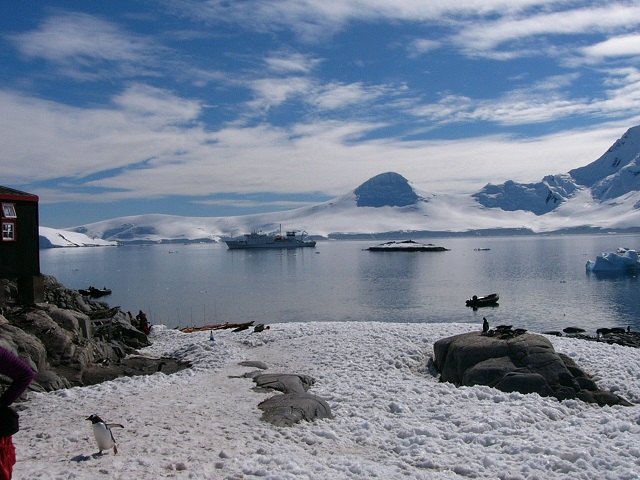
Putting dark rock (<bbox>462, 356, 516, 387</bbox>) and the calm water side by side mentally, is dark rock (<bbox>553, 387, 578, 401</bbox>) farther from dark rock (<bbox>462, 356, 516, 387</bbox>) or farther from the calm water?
the calm water

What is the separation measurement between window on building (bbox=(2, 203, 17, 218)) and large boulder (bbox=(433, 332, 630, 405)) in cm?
1417

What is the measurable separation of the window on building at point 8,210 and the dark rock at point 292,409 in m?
11.8

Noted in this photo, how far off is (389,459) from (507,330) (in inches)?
348

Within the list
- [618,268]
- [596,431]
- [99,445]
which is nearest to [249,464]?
[99,445]

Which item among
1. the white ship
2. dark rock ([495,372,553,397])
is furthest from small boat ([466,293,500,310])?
the white ship

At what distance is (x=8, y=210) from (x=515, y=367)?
16101 mm

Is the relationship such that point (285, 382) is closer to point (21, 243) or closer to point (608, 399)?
point (608, 399)

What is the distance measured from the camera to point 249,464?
844 cm

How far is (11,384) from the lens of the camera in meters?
5.41

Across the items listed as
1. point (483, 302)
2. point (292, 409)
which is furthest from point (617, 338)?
point (292, 409)

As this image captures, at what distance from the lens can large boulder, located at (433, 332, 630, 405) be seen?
12891 mm

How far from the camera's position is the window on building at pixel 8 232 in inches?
726

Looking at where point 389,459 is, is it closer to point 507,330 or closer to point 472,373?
point 472,373

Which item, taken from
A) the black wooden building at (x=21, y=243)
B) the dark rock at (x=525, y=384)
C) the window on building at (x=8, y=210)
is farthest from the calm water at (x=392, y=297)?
the dark rock at (x=525, y=384)
